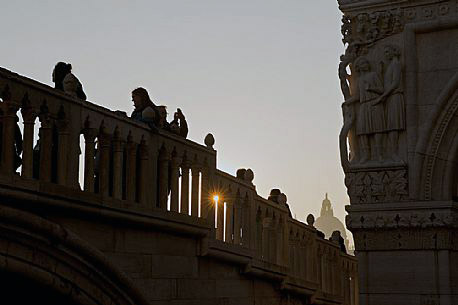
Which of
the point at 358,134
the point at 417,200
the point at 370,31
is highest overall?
the point at 370,31

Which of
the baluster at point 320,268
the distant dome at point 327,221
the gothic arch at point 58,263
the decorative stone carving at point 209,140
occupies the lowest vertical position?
the gothic arch at point 58,263

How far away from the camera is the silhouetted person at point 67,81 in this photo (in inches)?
300

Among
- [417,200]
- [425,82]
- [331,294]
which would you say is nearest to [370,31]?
[425,82]

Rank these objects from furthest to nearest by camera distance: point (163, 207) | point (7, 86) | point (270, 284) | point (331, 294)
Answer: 1. point (331, 294)
2. point (270, 284)
3. point (163, 207)
4. point (7, 86)

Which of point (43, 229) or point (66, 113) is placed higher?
point (66, 113)

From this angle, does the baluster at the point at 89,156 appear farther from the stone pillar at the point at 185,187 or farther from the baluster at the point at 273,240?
the baluster at the point at 273,240

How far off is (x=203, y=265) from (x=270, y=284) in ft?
7.17

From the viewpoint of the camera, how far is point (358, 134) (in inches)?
389

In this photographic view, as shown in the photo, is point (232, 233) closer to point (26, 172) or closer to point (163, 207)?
point (163, 207)

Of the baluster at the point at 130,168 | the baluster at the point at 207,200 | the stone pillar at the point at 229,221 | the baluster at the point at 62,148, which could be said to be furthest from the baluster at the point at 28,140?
the stone pillar at the point at 229,221

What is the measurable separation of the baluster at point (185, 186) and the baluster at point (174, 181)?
16 centimetres

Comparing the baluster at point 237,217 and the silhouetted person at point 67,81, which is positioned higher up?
the silhouetted person at point 67,81

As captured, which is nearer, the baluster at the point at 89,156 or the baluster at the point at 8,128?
the baluster at the point at 8,128

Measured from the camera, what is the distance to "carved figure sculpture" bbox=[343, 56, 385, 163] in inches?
384
